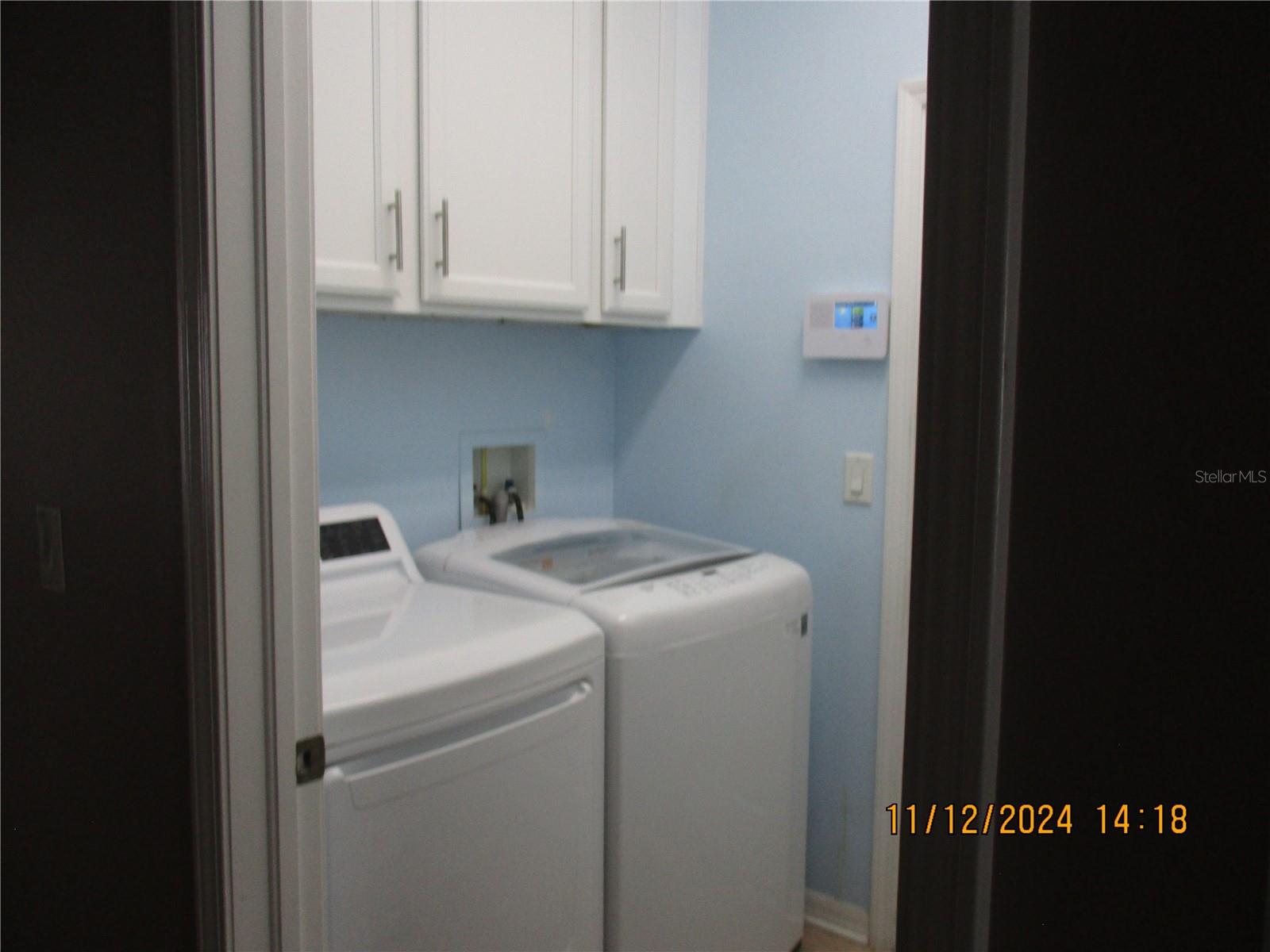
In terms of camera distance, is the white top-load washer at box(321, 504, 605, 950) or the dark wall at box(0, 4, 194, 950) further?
the white top-load washer at box(321, 504, 605, 950)

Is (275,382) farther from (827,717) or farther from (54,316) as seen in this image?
(827,717)

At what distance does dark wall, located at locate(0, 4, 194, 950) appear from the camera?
1.02 meters

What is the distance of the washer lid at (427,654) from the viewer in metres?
1.25

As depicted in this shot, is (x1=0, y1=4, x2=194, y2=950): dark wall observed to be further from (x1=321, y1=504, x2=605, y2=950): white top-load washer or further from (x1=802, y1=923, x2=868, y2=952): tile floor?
(x1=802, y1=923, x2=868, y2=952): tile floor

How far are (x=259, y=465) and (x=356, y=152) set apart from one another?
0.82 m

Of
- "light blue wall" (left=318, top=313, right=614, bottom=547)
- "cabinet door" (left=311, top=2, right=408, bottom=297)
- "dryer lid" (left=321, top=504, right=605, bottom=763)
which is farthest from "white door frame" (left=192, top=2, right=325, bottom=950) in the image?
"light blue wall" (left=318, top=313, right=614, bottom=547)

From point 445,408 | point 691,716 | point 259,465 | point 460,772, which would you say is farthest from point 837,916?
point 259,465

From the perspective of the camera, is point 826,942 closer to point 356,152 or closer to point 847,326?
point 847,326

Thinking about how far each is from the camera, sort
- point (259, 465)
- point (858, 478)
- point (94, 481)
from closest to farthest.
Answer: point (259, 465) < point (94, 481) < point (858, 478)

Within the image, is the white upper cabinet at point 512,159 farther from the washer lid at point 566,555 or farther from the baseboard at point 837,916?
the baseboard at point 837,916

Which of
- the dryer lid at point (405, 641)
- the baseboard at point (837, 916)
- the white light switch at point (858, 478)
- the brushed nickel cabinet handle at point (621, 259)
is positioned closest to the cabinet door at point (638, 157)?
the brushed nickel cabinet handle at point (621, 259)

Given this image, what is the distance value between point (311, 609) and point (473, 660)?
0.40m
